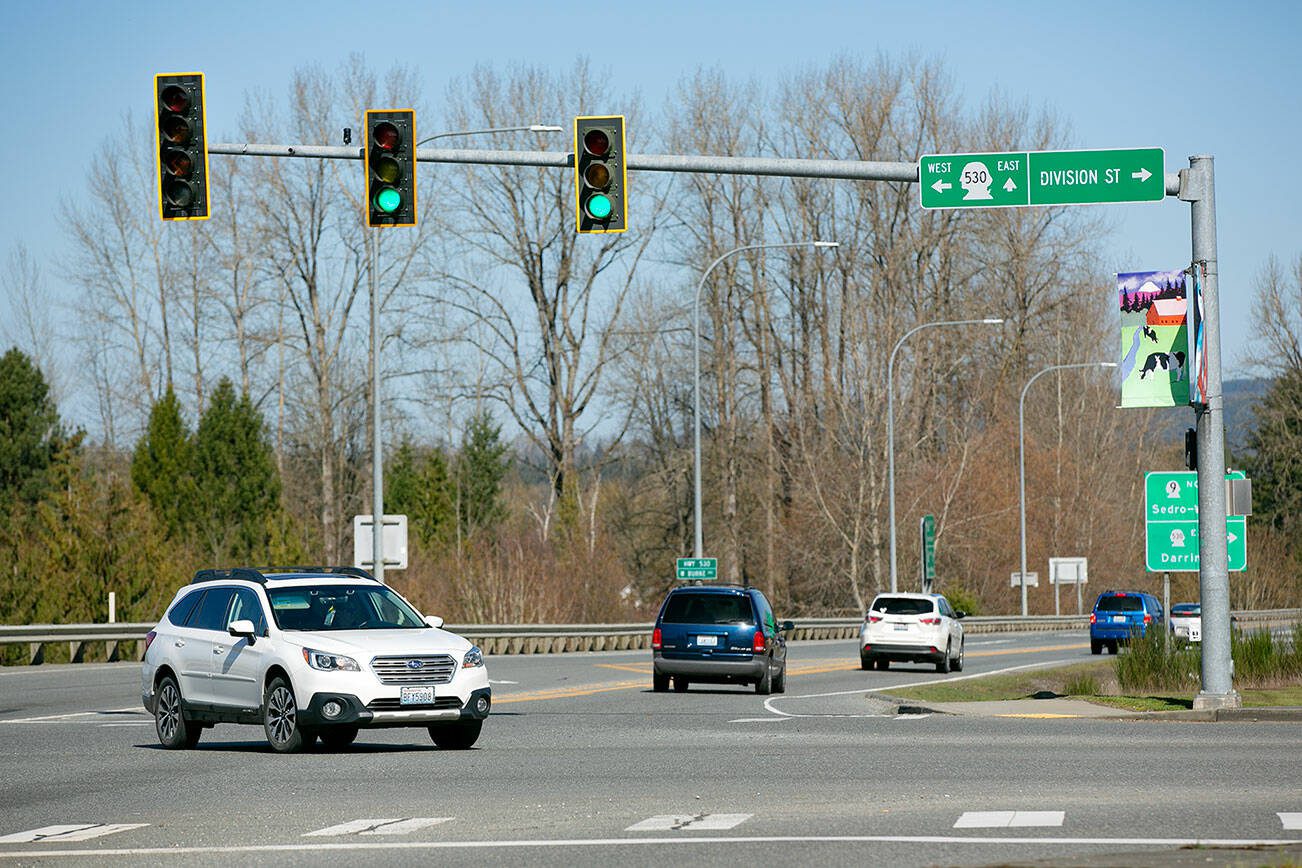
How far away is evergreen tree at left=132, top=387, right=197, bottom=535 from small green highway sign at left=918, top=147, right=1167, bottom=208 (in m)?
47.9

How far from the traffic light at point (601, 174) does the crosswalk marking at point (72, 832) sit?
979 centimetres

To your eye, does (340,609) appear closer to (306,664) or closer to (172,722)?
(306,664)

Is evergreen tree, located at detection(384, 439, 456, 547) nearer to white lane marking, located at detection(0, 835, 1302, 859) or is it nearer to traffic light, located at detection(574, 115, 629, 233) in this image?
traffic light, located at detection(574, 115, 629, 233)

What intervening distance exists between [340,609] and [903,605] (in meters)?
22.0

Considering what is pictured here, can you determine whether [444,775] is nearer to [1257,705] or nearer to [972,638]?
[1257,705]

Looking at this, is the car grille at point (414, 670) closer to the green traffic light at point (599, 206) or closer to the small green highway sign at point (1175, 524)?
the green traffic light at point (599, 206)

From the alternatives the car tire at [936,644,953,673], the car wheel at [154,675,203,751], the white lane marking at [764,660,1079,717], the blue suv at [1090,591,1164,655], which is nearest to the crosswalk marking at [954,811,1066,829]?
the car wheel at [154,675,203,751]

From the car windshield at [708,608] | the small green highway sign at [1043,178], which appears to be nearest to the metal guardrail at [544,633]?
the car windshield at [708,608]

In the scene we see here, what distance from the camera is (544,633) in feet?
149

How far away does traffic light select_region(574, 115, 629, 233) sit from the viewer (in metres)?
20.4

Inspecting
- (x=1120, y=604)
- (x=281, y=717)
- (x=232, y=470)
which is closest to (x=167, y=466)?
(x=232, y=470)

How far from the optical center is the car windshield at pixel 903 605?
126ft

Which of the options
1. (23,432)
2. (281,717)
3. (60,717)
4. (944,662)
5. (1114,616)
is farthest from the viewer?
(23,432)

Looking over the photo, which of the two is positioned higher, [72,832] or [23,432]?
[23,432]
